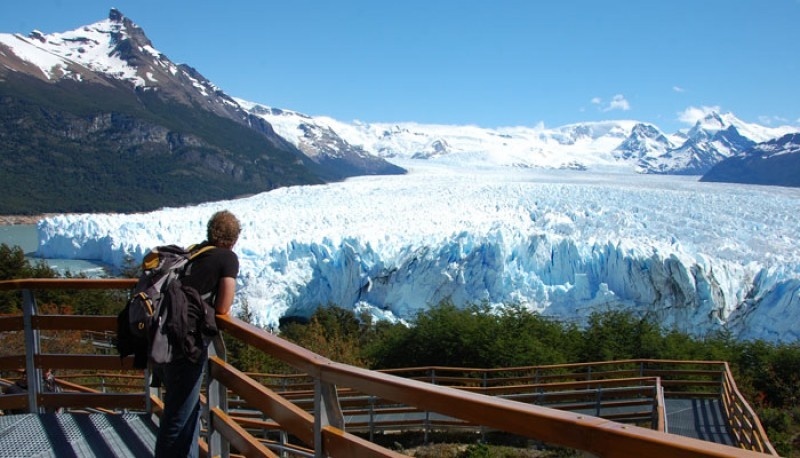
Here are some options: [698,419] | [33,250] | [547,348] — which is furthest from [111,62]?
[698,419]

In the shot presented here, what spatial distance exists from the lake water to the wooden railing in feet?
81.8

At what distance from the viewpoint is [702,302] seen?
64.6 feet

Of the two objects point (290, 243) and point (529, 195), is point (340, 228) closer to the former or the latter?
point (290, 243)

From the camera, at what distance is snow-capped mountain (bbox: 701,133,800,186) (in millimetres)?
95312

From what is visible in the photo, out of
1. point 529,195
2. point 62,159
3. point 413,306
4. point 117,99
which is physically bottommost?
point 413,306

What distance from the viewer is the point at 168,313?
2.55m

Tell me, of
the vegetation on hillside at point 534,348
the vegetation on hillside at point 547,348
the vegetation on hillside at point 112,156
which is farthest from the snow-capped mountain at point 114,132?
the vegetation on hillside at point 547,348

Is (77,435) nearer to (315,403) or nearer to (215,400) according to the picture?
(215,400)

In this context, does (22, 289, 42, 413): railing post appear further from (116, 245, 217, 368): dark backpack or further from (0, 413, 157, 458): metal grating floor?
(116, 245, 217, 368): dark backpack

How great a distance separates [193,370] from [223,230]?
1.97 feet

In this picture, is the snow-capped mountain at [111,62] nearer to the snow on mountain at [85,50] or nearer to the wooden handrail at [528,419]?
the snow on mountain at [85,50]

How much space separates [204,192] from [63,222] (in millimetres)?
73960

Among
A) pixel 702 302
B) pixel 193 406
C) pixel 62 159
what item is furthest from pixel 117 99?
pixel 193 406

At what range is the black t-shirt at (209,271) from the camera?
2703 mm
